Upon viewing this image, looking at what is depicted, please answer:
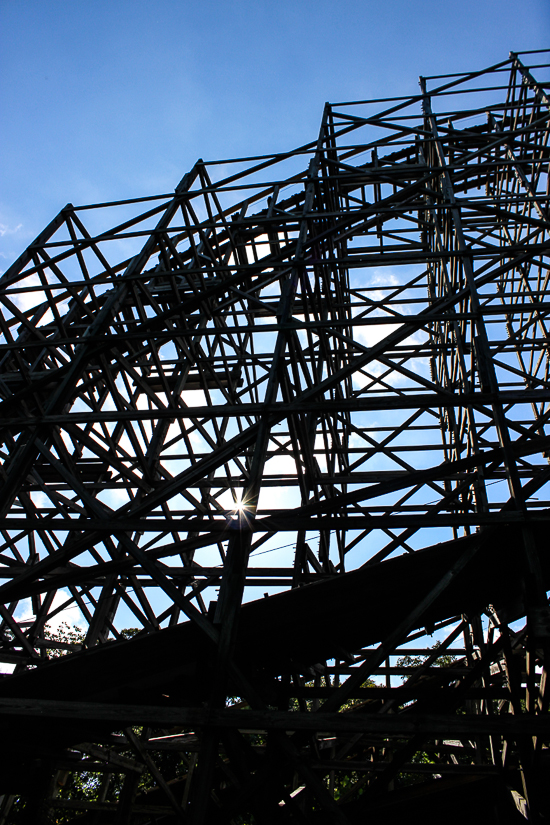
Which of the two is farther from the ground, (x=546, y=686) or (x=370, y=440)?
(x=370, y=440)

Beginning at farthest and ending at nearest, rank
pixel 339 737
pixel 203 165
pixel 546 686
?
pixel 203 165 < pixel 339 737 < pixel 546 686

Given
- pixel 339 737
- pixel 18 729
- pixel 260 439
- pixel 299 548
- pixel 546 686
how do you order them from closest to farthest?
1. pixel 546 686
2. pixel 18 729
3. pixel 260 439
4. pixel 299 548
5. pixel 339 737

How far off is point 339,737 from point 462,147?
35.8ft

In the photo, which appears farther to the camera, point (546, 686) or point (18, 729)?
point (18, 729)

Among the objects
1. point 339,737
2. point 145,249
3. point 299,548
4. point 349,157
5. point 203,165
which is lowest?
point 339,737

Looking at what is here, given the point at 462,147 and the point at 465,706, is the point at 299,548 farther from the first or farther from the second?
the point at 462,147

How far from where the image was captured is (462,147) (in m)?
11.1

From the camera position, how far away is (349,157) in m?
10.6

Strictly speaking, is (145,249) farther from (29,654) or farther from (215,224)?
(29,654)

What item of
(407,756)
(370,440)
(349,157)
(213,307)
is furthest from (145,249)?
(407,756)

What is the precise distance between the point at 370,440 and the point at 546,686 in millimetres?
4668

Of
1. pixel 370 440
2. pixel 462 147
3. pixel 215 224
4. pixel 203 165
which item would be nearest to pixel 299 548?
pixel 370 440

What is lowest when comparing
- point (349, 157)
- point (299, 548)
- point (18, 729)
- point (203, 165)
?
point (18, 729)

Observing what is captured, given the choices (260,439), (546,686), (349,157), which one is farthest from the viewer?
(349,157)
